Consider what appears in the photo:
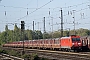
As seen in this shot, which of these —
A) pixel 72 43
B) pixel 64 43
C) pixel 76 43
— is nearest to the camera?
pixel 72 43

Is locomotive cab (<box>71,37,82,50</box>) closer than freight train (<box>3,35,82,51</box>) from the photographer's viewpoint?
Yes

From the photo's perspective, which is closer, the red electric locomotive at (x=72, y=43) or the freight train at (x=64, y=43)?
the red electric locomotive at (x=72, y=43)

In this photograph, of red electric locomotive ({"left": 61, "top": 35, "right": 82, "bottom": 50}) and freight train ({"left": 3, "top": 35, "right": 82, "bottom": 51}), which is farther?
freight train ({"left": 3, "top": 35, "right": 82, "bottom": 51})

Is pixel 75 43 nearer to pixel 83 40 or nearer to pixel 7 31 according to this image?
pixel 83 40

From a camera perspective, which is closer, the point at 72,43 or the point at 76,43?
the point at 72,43

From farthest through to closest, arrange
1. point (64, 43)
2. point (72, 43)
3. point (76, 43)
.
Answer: point (64, 43), point (76, 43), point (72, 43)

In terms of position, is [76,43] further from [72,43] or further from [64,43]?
[64,43]

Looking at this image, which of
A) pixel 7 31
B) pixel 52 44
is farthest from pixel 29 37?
pixel 52 44

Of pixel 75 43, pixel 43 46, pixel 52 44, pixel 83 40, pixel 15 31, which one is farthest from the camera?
pixel 15 31

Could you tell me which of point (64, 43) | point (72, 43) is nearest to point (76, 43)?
point (72, 43)

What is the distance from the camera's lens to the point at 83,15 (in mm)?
51469

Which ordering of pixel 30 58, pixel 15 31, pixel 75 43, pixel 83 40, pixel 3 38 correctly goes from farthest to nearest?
pixel 3 38, pixel 15 31, pixel 83 40, pixel 75 43, pixel 30 58

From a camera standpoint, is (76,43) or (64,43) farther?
(64,43)

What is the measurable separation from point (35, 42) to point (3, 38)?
61.4m
